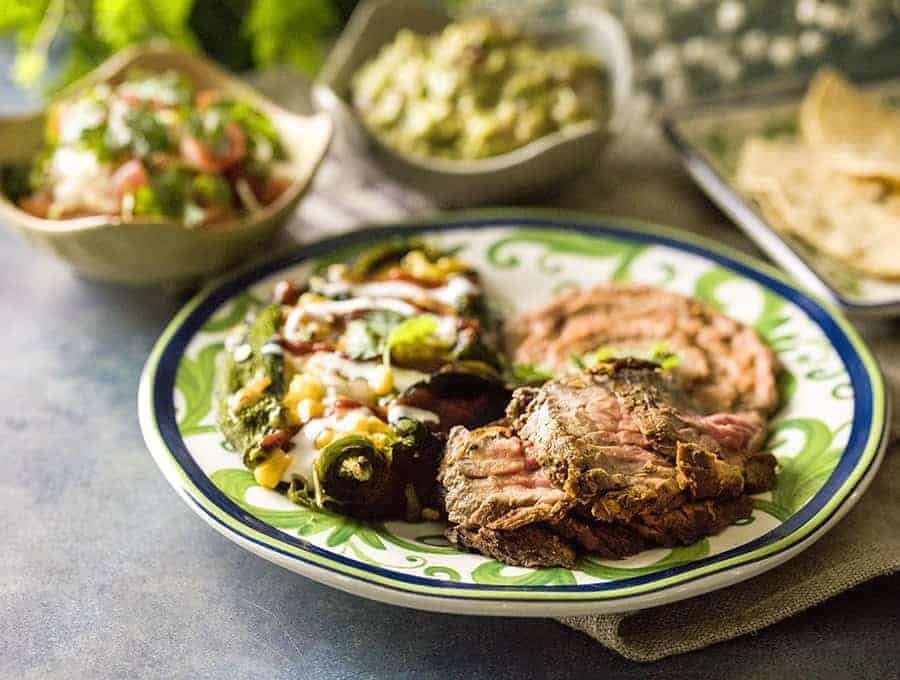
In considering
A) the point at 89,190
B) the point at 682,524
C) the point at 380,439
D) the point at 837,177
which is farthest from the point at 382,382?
the point at 837,177

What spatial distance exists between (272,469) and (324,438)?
0.58ft

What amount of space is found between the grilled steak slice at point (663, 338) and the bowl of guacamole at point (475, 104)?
84cm

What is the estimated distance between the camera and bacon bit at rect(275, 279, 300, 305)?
153 inches

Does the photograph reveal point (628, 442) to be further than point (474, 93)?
No

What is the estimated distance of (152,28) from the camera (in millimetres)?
5574

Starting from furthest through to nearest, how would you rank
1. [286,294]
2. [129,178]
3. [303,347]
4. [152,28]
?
1. [152,28]
2. [129,178]
3. [286,294]
4. [303,347]

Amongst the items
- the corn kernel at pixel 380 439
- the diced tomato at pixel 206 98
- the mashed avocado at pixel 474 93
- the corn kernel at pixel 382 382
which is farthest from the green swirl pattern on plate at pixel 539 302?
the diced tomato at pixel 206 98

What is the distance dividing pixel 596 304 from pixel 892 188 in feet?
5.14

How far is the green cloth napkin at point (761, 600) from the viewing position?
113 inches

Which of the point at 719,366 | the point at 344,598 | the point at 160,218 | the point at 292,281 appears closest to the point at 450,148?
the point at 292,281

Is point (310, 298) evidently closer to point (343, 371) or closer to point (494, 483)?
point (343, 371)

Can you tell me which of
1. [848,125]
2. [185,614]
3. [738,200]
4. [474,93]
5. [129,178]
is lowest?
[185,614]

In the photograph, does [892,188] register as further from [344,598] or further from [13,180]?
[13,180]

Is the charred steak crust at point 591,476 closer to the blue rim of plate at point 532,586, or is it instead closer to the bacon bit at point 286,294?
the blue rim of plate at point 532,586
